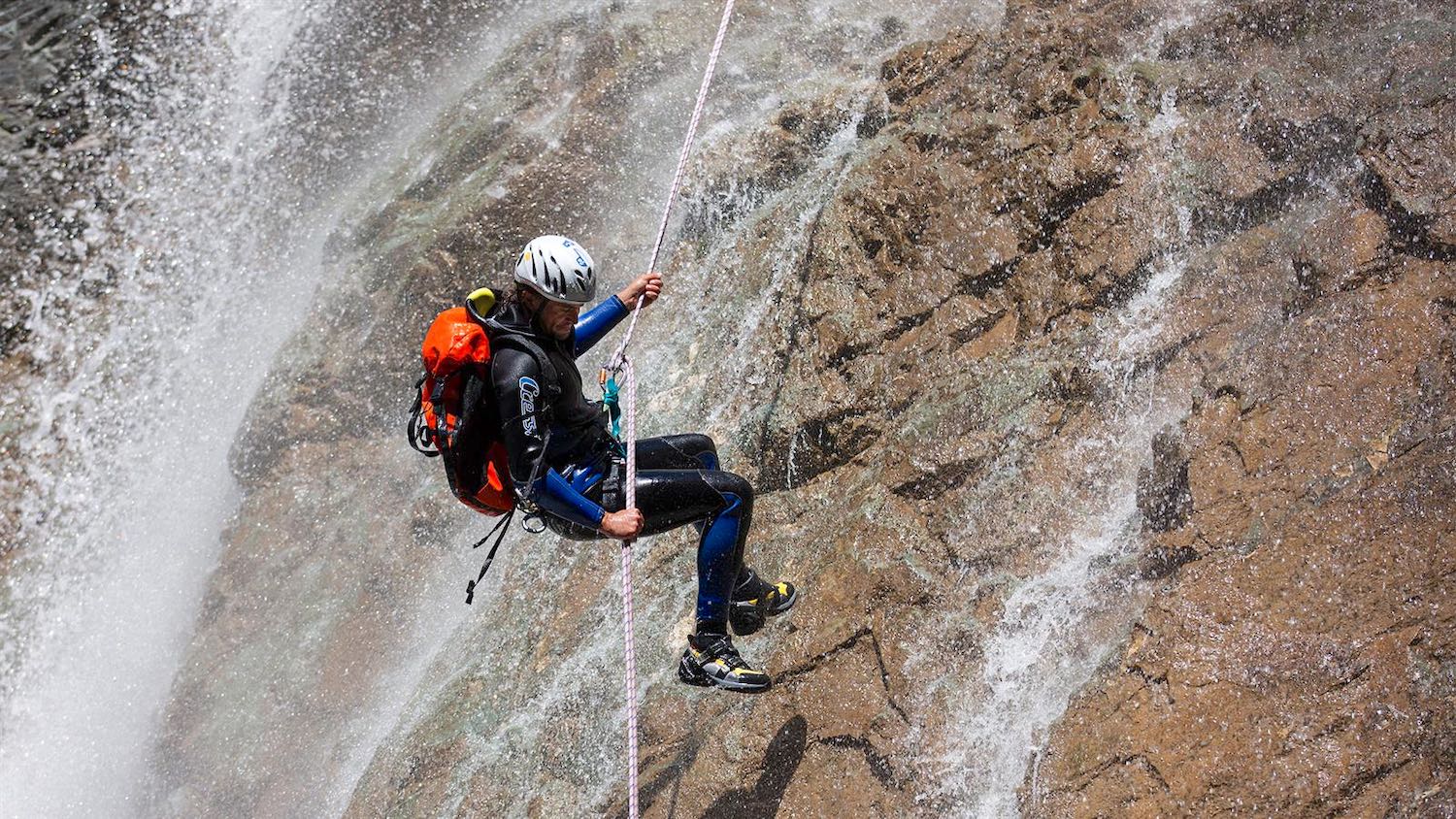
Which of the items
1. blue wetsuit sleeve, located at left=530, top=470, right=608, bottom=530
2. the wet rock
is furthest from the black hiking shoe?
the wet rock

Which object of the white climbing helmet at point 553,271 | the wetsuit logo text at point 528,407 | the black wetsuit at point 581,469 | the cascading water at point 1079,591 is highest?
the white climbing helmet at point 553,271

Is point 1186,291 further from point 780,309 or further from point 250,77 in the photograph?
point 250,77

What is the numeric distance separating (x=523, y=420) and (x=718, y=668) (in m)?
1.72

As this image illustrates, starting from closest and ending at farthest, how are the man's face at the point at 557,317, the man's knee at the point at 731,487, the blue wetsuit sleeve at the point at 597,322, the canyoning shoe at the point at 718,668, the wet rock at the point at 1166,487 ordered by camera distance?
the man's face at the point at 557,317
the canyoning shoe at the point at 718,668
the man's knee at the point at 731,487
the wet rock at the point at 1166,487
the blue wetsuit sleeve at the point at 597,322

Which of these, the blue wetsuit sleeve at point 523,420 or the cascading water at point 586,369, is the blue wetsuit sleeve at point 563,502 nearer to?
the blue wetsuit sleeve at point 523,420

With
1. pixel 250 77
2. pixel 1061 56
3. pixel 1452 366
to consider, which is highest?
pixel 250 77

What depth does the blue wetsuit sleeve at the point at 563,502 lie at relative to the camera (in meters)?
5.86

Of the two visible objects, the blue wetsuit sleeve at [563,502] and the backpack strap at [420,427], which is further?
the backpack strap at [420,427]

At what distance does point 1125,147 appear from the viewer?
816 centimetres

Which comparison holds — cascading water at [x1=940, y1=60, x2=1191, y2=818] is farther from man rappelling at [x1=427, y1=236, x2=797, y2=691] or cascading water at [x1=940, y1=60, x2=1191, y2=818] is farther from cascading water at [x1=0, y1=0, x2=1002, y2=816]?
cascading water at [x1=0, y1=0, x2=1002, y2=816]

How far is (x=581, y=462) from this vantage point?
20.5 feet

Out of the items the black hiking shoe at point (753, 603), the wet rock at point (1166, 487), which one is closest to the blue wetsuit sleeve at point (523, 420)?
the black hiking shoe at point (753, 603)

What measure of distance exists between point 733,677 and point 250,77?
413 inches

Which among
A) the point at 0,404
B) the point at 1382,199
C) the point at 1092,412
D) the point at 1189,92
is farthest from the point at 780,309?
the point at 0,404
